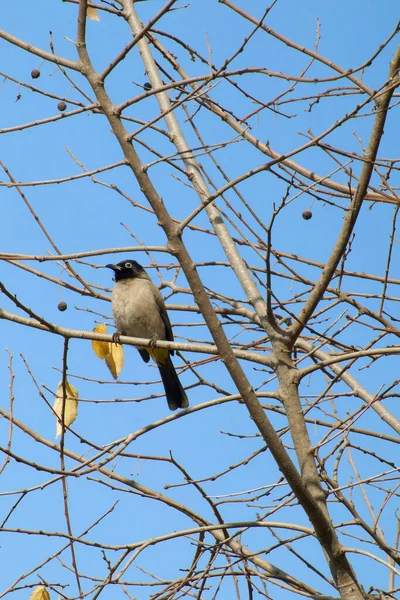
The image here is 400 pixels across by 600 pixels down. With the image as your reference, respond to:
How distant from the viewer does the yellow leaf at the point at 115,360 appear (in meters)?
5.45

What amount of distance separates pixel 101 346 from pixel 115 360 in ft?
0.64

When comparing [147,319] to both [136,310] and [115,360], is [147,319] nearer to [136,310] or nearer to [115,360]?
[136,310]

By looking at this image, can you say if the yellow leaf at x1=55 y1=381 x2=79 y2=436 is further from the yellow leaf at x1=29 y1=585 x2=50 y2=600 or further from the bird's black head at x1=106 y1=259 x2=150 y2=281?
the bird's black head at x1=106 y1=259 x2=150 y2=281

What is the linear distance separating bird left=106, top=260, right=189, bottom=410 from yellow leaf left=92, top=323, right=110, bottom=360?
1.98m

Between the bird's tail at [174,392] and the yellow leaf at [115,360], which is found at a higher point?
the bird's tail at [174,392]

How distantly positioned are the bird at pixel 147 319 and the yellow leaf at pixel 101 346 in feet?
6.49

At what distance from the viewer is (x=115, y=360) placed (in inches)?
215

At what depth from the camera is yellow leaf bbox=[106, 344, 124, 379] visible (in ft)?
17.9

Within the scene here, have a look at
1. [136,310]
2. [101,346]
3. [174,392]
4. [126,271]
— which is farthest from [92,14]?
[174,392]

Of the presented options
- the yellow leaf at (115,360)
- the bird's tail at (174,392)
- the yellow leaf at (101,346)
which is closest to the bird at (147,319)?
the bird's tail at (174,392)

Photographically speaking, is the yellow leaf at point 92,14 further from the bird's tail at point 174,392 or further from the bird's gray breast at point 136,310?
the bird's tail at point 174,392

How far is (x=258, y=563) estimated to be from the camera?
4660 millimetres

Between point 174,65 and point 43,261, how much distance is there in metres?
2.80

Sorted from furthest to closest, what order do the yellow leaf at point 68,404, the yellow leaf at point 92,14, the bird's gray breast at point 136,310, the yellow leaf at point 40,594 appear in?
the bird's gray breast at point 136,310
the yellow leaf at point 92,14
the yellow leaf at point 68,404
the yellow leaf at point 40,594
